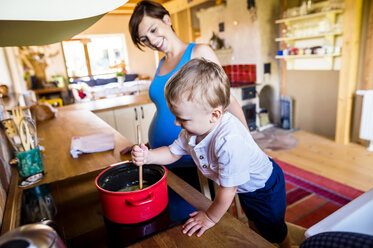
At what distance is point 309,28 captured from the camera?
164 inches

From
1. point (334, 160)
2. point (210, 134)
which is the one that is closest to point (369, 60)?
point (334, 160)

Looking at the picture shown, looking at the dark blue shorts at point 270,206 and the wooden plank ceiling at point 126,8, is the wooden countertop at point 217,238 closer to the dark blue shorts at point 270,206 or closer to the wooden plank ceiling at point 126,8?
the dark blue shorts at point 270,206

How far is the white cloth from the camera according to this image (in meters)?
1.45

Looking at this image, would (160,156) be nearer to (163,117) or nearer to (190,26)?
(163,117)

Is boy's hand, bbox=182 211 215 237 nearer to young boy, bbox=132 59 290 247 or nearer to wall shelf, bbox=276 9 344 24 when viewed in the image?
young boy, bbox=132 59 290 247

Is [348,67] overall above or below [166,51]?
below

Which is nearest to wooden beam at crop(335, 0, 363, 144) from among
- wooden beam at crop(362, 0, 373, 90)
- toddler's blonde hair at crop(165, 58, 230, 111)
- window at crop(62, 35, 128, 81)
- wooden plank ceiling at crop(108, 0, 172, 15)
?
wooden beam at crop(362, 0, 373, 90)

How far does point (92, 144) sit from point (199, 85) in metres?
1.00

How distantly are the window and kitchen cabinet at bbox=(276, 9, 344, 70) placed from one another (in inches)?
289

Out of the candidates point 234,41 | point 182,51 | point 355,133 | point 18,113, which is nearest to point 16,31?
point 18,113

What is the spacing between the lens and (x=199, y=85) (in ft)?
2.52

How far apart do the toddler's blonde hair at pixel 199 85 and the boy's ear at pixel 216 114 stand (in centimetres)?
2

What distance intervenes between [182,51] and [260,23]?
3703 millimetres

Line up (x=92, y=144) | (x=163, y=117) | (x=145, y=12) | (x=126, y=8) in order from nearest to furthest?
(x=145, y=12)
(x=163, y=117)
(x=92, y=144)
(x=126, y=8)
